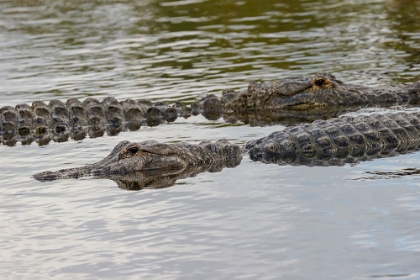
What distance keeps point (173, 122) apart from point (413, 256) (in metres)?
8.44

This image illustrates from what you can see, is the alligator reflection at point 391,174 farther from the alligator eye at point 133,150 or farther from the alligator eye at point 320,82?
the alligator eye at point 320,82

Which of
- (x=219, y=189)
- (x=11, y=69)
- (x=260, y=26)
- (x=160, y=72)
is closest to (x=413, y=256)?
(x=219, y=189)

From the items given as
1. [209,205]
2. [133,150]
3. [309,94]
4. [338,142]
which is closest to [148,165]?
[133,150]

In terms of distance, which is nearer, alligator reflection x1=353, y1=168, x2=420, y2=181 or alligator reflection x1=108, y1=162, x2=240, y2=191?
alligator reflection x1=353, y1=168, x2=420, y2=181

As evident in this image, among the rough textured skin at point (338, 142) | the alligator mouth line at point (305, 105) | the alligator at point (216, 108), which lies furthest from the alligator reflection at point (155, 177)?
the alligator mouth line at point (305, 105)

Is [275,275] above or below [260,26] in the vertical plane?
below

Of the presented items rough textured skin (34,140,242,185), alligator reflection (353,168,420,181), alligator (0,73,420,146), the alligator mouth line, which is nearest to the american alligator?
rough textured skin (34,140,242,185)

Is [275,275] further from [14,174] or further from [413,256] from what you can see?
[14,174]

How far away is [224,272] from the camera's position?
8.32 metres

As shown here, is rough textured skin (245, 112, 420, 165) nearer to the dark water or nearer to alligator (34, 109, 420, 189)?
alligator (34, 109, 420, 189)

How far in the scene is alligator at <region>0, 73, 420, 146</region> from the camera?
16125mm

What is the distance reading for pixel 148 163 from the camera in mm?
12133

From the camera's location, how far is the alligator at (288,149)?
12109 millimetres

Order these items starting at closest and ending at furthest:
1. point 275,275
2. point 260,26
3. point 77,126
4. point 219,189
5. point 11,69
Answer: point 275,275, point 219,189, point 77,126, point 11,69, point 260,26
